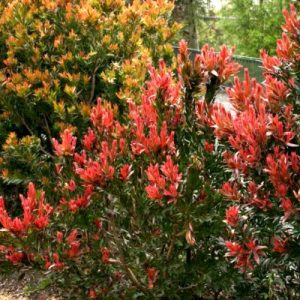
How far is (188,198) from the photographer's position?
3289mm

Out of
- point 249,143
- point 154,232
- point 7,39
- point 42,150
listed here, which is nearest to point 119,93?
point 42,150

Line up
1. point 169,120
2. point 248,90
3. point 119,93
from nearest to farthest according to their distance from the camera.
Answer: point 248,90 < point 169,120 < point 119,93

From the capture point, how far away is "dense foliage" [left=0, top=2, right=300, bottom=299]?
9.75 feet

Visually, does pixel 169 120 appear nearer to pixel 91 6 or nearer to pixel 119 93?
pixel 119 93

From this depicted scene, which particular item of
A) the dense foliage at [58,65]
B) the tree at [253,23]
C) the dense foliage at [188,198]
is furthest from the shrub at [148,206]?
the tree at [253,23]

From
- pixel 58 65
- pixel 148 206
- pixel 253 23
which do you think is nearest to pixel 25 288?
pixel 58 65

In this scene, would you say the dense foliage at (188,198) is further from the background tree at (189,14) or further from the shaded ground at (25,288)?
the background tree at (189,14)

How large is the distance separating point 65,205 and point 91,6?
2.67 meters

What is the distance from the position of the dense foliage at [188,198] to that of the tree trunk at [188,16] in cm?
1197

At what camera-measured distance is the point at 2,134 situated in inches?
222

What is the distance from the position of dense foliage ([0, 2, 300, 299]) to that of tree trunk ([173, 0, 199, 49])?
Answer: 1197 cm

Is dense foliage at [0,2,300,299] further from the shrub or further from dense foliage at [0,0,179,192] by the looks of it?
dense foliage at [0,0,179,192]

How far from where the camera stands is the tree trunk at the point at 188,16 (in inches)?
637

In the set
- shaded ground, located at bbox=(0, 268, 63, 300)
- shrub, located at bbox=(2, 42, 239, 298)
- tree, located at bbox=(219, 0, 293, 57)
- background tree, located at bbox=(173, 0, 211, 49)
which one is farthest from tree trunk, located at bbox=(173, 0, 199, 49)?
shrub, located at bbox=(2, 42, 239, 298)
